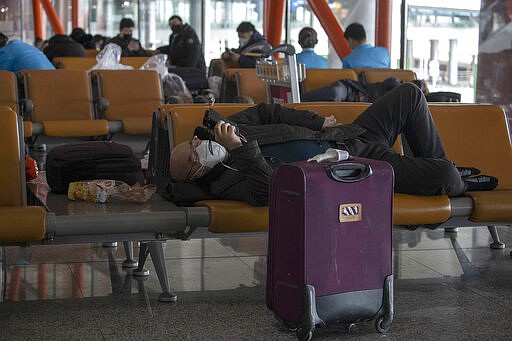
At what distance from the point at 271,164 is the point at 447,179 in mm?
774

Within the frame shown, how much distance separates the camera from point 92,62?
36.2 ft

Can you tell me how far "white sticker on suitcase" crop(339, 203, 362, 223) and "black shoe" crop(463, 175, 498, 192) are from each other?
1188mm

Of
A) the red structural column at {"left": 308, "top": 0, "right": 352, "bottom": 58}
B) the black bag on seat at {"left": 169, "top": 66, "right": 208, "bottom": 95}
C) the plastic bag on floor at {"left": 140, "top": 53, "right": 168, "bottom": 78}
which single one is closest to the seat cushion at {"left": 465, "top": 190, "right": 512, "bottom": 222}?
the plastic bag on floor at {"left": 140, "top": 53, "right": 168, "bottom": 78}

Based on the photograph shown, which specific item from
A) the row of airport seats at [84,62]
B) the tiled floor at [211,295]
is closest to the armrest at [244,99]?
the row of airport seats at [84,62]

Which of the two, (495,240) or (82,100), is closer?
(495,240)

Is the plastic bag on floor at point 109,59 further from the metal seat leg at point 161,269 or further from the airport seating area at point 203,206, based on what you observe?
the metal seat leg at point 161,269

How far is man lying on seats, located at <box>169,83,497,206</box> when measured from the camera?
4035mm

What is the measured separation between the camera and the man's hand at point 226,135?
13.3ft

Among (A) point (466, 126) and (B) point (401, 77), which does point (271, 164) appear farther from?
(B) point (401, 77)

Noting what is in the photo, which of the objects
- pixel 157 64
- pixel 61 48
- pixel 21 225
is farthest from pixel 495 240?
pixel 61 48

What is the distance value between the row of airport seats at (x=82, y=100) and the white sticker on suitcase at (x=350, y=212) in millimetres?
4624

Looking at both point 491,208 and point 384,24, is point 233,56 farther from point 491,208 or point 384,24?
point 491,208

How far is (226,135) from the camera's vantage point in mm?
4066

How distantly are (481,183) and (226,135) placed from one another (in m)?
Result: 1.25
